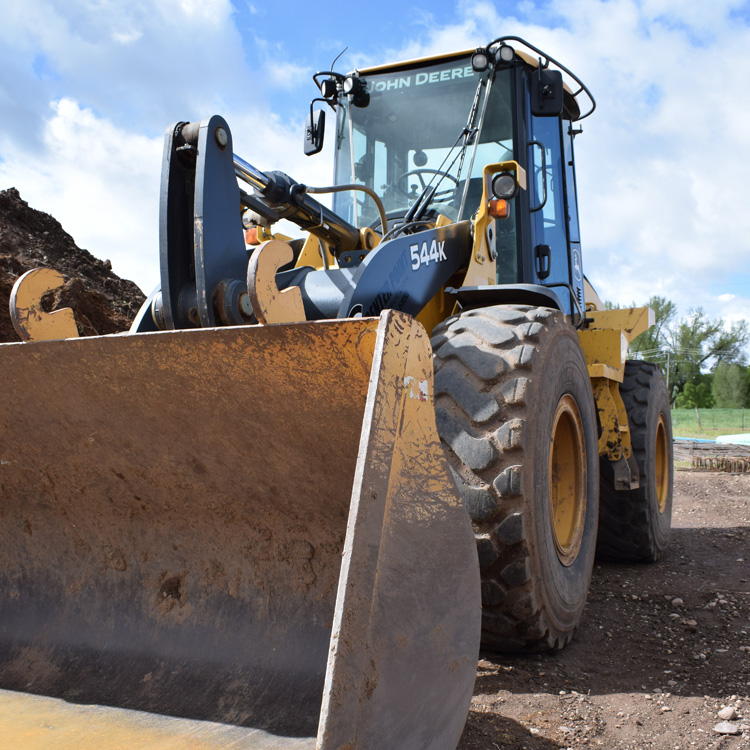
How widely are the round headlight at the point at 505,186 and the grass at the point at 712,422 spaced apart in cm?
3048

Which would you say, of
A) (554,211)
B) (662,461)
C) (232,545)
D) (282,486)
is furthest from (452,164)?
(662,461)

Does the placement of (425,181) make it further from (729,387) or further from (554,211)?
(729,387)

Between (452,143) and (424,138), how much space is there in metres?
0.20

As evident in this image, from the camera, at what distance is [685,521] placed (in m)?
7.05

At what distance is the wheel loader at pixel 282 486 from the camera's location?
5.48ft

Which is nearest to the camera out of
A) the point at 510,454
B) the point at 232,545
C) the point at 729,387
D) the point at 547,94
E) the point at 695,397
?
the point at 232,545

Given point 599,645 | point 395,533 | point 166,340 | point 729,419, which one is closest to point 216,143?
point 166,340

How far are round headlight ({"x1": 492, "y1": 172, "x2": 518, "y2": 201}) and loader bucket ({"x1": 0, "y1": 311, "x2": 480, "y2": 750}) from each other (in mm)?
1914

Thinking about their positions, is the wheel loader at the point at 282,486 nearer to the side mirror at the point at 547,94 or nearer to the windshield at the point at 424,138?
the windshield at the point at 424,138

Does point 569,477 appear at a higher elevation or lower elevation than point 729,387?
lower

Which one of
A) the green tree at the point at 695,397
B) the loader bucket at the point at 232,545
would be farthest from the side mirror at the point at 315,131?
the green tree at the point at 695,397

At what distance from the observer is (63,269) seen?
→ 9.10 m

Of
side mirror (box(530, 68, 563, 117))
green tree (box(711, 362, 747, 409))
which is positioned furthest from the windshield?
green tree (box(711, 362, 747, 409))

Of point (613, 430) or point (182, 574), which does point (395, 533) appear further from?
Answer: point (613, 430)
